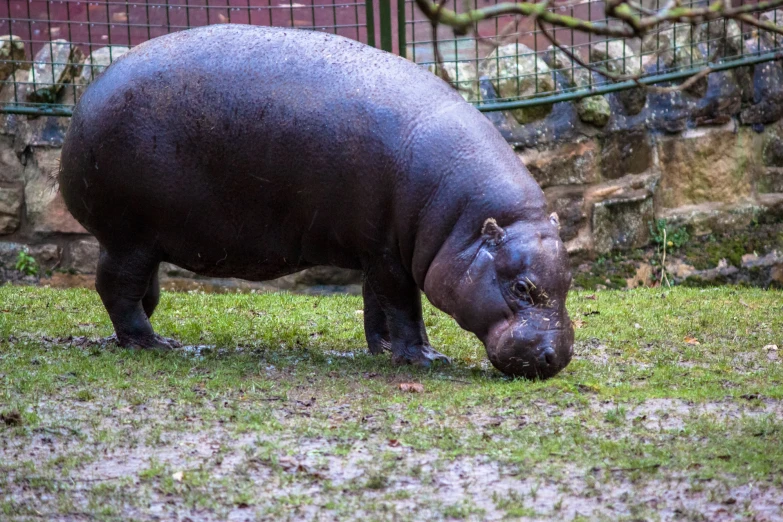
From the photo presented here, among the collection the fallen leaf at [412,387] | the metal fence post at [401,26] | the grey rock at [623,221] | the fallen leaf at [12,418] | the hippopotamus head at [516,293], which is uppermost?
the metal fence post at [401,26]

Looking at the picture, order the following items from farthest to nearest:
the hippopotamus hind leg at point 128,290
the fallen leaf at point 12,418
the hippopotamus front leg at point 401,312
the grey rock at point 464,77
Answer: the grey rock at point 464,77 → the hippopotamus hind leg at point 128,290 → the hippopotamus front leg at point 401,312 → the fallen leaf at point 12,418

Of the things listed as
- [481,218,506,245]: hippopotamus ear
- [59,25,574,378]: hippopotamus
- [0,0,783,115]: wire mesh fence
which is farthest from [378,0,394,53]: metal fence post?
[481,218,506,245]: hippopotamus ear

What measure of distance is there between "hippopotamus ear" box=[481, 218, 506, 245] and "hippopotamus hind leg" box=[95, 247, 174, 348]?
197 centimetres

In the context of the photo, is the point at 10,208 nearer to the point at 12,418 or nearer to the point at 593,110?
the point at 12,418

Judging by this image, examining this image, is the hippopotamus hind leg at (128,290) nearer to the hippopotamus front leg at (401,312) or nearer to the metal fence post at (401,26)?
the hippopotamus front leg at (401,312)

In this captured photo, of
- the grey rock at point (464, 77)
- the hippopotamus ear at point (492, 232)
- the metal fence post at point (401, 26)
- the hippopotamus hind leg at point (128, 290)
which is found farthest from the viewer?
the grey rock at point (464, 77)

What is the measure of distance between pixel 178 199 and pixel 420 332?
4.88 ft

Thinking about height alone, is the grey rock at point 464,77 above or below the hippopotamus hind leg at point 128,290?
above

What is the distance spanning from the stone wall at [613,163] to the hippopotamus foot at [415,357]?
119 inches

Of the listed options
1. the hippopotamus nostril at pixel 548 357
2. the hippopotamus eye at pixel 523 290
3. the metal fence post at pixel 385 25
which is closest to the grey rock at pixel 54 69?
the metal fence post at pixel 385 25

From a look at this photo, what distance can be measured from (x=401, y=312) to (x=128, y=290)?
62.3 inches

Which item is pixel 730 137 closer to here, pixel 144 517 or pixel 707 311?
pixel 707 311

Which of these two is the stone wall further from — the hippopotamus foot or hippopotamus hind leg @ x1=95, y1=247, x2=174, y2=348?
the hippopotamus foot

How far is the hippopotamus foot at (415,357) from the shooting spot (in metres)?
5.52
